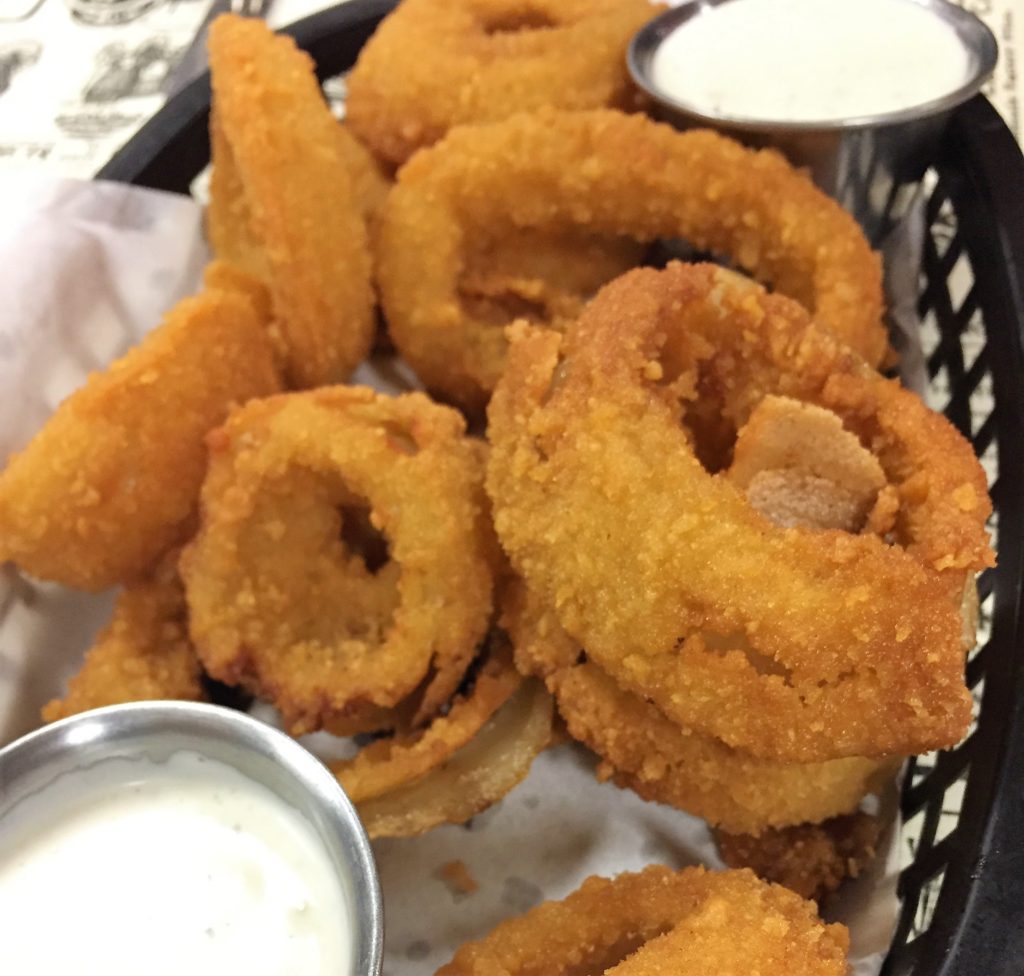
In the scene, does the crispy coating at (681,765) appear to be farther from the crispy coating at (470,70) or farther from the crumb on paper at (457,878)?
the crispy coating at (470,70)

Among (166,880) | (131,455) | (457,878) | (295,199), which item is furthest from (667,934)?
(295,199)

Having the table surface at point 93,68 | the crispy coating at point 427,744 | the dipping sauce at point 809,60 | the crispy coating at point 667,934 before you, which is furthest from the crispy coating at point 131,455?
the table surface at point 93,68

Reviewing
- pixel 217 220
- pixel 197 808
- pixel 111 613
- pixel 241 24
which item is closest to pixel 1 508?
pixel 111 613

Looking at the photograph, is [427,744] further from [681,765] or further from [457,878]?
[681,765]

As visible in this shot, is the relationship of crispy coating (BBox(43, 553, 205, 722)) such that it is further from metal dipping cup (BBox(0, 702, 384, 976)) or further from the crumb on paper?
the crumb on paper

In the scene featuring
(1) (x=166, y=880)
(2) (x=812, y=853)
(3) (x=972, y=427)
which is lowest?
(2) (x=812, y=853)

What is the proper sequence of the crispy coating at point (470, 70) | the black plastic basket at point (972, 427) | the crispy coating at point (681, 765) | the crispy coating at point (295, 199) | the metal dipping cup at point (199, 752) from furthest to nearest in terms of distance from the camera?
the crispy coating at point (470, 70), the crispy coating at point (295, 199), the crispy coating at point (681, 765), the metal dipping cup at point (199, 752), the black plastic basket at point (972, 427)
